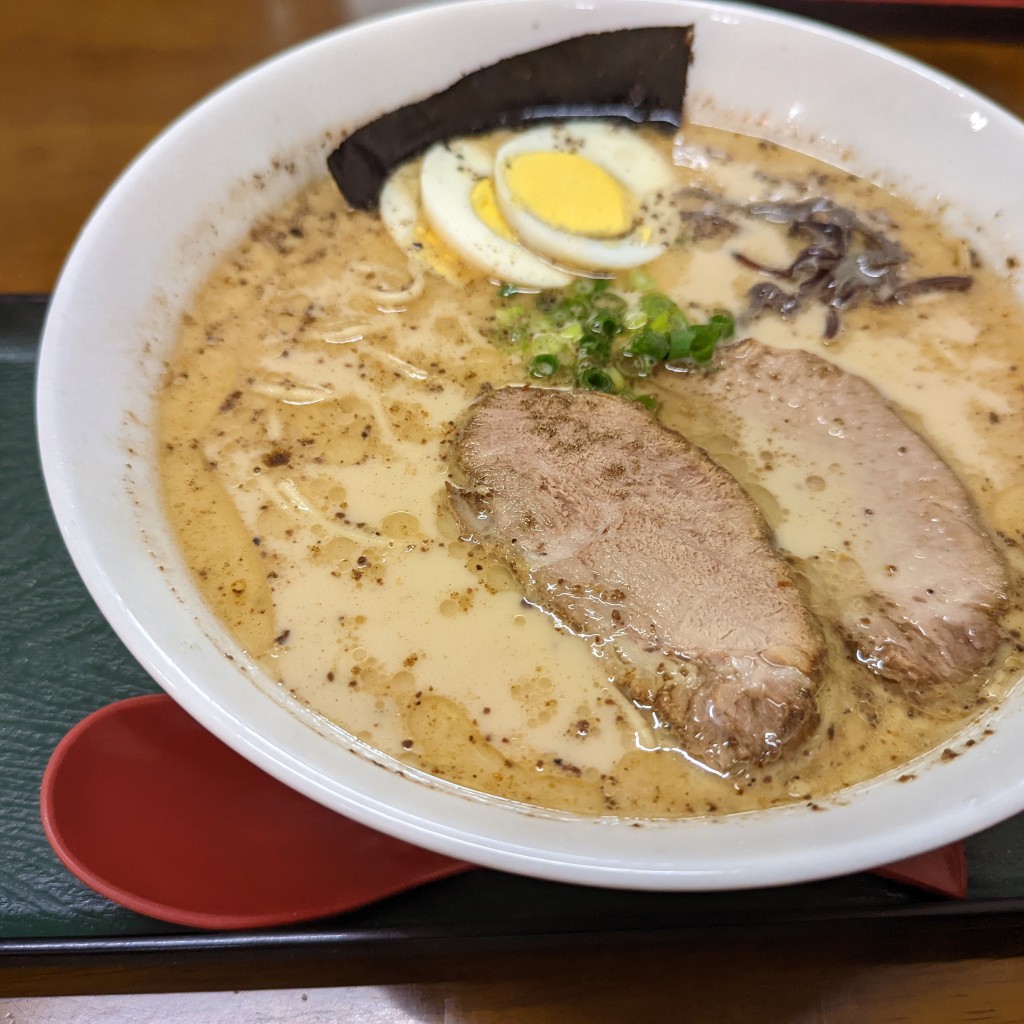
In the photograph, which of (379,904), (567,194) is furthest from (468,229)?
(379,904)

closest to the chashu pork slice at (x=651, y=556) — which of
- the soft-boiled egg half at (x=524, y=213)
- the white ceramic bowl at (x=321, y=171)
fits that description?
the white ceramic bowl at (x=321, y=171)

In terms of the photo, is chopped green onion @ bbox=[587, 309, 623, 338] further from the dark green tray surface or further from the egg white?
the dark green tray surface

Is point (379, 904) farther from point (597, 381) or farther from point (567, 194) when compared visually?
point (567, 194)

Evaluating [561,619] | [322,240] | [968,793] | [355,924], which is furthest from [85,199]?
[968,793]

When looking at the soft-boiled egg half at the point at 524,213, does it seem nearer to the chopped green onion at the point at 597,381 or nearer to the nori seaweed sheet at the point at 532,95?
the nori seaweed sheet at the point at 532,95

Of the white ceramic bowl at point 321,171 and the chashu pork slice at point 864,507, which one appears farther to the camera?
the chashu pork slice at point 864,507

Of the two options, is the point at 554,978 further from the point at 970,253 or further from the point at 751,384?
the point at 970,253

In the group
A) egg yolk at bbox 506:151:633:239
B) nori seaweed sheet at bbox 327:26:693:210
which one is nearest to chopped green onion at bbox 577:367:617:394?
egg yolk at bbox 506:151:633:239
